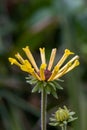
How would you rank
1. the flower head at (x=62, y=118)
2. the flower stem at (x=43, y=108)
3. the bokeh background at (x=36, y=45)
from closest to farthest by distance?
the flower stem at (x=43, y=108) < the flower head at (x=62, y=118) < the bokeh background at (x=36, y=45)

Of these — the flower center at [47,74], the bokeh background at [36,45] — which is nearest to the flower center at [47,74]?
the flower center at [47,74]

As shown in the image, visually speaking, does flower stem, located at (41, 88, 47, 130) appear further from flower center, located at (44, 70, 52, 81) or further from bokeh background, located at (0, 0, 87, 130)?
bokeh background, located at (0, 0, 87, 130)

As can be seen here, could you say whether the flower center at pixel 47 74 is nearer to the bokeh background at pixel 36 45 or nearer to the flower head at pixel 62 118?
the flower head at pixel 62 118

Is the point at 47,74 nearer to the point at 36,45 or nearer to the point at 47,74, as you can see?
the point at 47,74

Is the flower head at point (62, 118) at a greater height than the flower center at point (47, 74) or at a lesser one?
lesser

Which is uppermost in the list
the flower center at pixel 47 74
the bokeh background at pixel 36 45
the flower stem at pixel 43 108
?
the bokeh background at pixel 36 45

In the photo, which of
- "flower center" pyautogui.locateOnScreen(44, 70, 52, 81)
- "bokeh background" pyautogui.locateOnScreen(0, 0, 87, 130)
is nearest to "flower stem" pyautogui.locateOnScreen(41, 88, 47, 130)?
"flower center" pyautogui.locateOnScreen(44, 70, 52, 81)

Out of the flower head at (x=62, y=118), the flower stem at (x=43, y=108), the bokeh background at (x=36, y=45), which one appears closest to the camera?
the flower stem at (x=43, y=108)

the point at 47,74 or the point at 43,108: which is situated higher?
the point at 47,74

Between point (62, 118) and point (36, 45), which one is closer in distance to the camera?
point (62, 118)

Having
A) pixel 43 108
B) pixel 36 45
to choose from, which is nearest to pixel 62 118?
pixel 43 108
